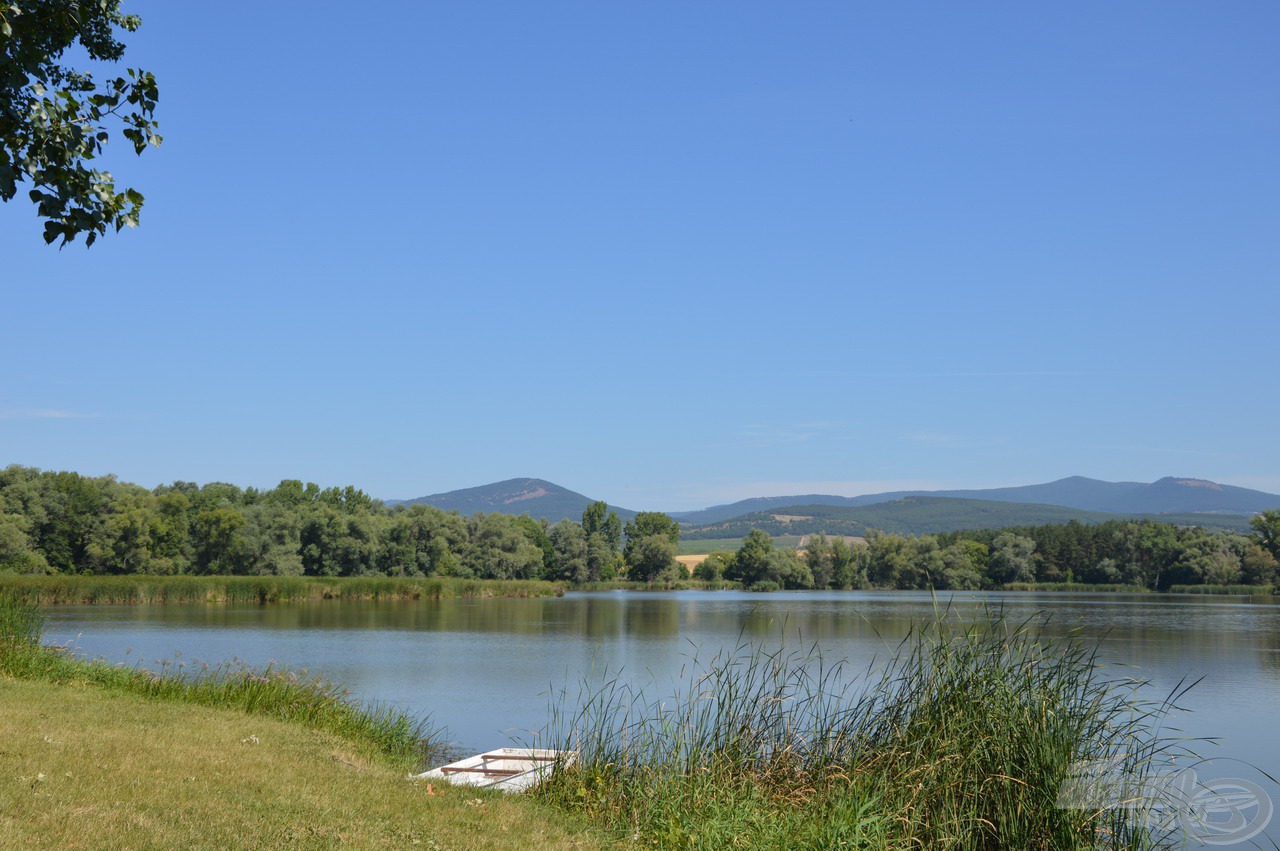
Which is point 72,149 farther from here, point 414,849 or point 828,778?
point 828,778

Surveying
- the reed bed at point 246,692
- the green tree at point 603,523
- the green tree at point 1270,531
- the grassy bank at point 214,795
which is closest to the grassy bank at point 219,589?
the reed bed at point 246,692

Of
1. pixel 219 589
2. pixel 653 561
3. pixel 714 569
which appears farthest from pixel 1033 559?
pixel 219 589

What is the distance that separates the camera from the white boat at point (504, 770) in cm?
933

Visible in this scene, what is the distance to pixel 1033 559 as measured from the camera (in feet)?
293

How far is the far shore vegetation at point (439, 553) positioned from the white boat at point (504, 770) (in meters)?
36.8

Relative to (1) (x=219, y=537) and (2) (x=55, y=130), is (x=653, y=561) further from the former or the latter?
(2) (x=55, y=130)

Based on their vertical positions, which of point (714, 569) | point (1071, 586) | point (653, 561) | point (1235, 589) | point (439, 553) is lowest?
point (1071, 586)

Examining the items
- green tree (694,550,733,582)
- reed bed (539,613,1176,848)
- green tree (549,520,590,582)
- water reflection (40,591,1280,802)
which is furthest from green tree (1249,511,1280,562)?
reed bed (539,613,1176,848)

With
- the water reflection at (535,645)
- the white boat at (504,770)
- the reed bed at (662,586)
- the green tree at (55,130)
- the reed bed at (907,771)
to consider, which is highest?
the green tree at (55,130)

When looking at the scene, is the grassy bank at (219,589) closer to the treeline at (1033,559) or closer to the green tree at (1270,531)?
the treeline at (1033,559)

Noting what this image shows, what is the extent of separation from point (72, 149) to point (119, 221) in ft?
1.82

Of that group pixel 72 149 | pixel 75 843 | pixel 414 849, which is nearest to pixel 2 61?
→ pixel 72 149

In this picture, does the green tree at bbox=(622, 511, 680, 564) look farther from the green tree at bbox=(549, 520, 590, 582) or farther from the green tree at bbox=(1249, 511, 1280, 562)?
the green tree at bbox=(1249, 511, 1280, 562)

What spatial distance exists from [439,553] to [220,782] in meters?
63.7
